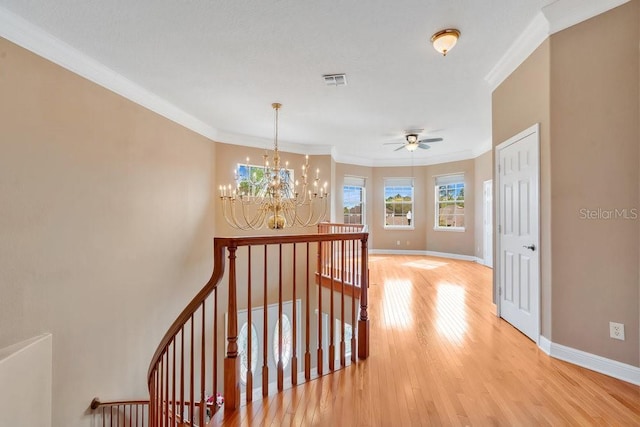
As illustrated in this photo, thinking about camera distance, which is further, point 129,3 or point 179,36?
point 179,36

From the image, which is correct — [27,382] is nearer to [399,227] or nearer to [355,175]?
[355,175]

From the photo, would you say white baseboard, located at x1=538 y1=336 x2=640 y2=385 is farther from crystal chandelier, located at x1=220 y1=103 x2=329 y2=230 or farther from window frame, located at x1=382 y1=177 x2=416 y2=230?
window frame, located at x1=382 y1=177 x2=416 y2=230

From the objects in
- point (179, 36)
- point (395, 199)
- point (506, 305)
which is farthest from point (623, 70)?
point (395, 199)

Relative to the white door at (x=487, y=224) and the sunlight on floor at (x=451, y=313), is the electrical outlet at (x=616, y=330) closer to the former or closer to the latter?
the sunlight on floor at (x=451, y=313)

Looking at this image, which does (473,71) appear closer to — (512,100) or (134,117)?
(512,100)

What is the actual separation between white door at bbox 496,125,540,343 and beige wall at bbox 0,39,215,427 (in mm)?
4280

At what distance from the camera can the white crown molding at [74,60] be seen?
2.31 m

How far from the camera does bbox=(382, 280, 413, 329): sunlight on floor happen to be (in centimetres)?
343

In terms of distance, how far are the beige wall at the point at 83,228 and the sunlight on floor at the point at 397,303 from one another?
3070 millimetres

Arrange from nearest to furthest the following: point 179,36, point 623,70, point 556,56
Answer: point 623,70, point 556,56, point 179,36

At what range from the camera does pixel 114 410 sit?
3.17 m

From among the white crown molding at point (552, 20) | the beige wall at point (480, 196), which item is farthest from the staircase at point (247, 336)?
the beige wall at point (480, 196)

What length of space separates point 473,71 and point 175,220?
4.39 m

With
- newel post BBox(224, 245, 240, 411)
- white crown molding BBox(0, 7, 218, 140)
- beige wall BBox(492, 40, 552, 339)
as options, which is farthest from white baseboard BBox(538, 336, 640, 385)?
white crown molding BBox(0, 7, 218, 140)
